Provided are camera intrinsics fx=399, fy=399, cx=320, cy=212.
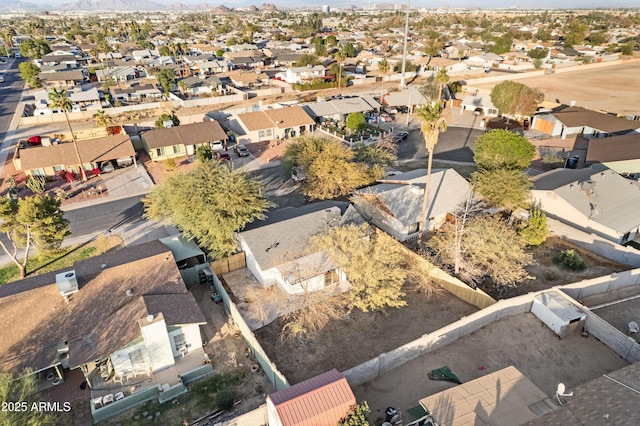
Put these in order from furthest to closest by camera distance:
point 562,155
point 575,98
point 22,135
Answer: point 575,98, point 22,135, point 562,155

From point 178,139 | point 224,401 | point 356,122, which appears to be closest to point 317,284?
point 224,401

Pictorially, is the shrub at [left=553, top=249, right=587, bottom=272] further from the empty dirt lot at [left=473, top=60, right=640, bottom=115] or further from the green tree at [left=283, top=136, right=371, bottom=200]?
the empty dirt lot at [left=473, top=60, right=640, bottom=115]

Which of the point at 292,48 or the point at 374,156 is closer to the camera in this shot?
the point at 374,156

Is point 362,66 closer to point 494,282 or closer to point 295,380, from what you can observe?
point 494,282

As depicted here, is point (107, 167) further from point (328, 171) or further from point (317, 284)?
point (317, 284)

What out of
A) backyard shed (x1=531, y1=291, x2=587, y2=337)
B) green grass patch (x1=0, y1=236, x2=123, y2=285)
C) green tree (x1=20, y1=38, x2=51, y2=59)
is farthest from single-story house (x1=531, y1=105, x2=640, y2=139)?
green tree (x1=20, y1=38, x2=51, y2=59)

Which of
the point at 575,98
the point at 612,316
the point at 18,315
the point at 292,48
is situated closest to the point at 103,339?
the point at 18,315

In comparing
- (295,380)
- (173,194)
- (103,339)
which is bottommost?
(295,380)
